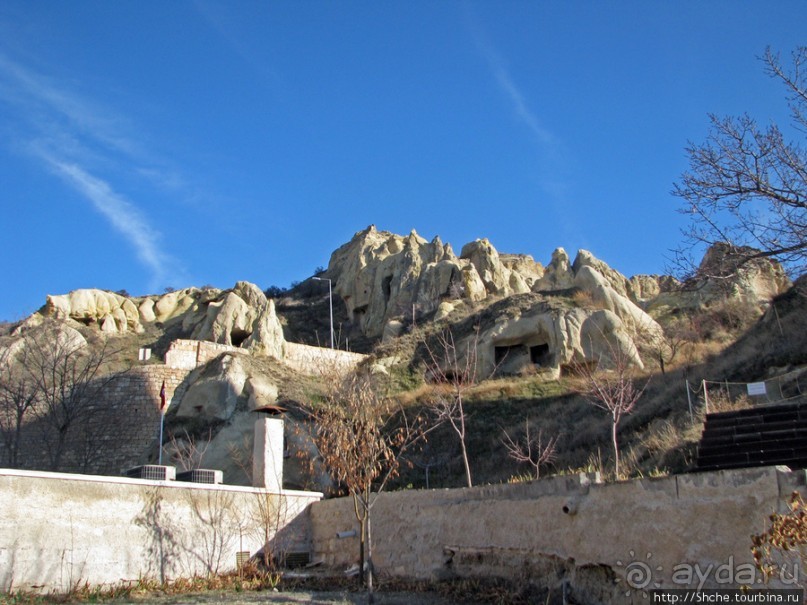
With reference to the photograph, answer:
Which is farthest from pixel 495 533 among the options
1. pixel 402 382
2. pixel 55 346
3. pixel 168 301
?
pixel 168 301

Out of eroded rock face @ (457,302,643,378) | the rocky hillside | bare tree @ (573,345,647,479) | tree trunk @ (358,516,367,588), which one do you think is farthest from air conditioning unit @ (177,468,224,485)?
eroded rock face @ (457,302,643,378)

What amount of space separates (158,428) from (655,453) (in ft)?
63.0

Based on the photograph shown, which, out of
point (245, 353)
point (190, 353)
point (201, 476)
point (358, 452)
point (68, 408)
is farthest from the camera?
point (245, 353)

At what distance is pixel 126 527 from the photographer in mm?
11312

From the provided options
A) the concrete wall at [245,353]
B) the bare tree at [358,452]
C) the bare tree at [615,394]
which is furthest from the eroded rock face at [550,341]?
the bare tree at [358,452]

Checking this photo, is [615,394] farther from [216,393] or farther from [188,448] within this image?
[216,393]

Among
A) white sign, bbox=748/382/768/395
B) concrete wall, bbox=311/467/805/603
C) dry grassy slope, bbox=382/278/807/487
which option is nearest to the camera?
concrete wall, bbox=311/467/805/603

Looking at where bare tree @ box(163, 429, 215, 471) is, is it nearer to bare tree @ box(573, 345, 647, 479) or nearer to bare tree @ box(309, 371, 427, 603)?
bare tree @ box(573, 345, 647, 479)

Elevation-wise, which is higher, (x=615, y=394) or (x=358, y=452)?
(x=615, y=394)

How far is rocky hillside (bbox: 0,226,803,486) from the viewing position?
88.1 ft

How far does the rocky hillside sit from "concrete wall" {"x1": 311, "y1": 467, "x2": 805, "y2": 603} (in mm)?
2233

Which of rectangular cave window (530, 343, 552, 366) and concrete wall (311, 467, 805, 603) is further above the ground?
rectangular cave window (530, 343, 552, 366)

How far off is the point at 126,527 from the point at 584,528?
7.14m

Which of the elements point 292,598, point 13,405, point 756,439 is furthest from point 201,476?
point 13,405
